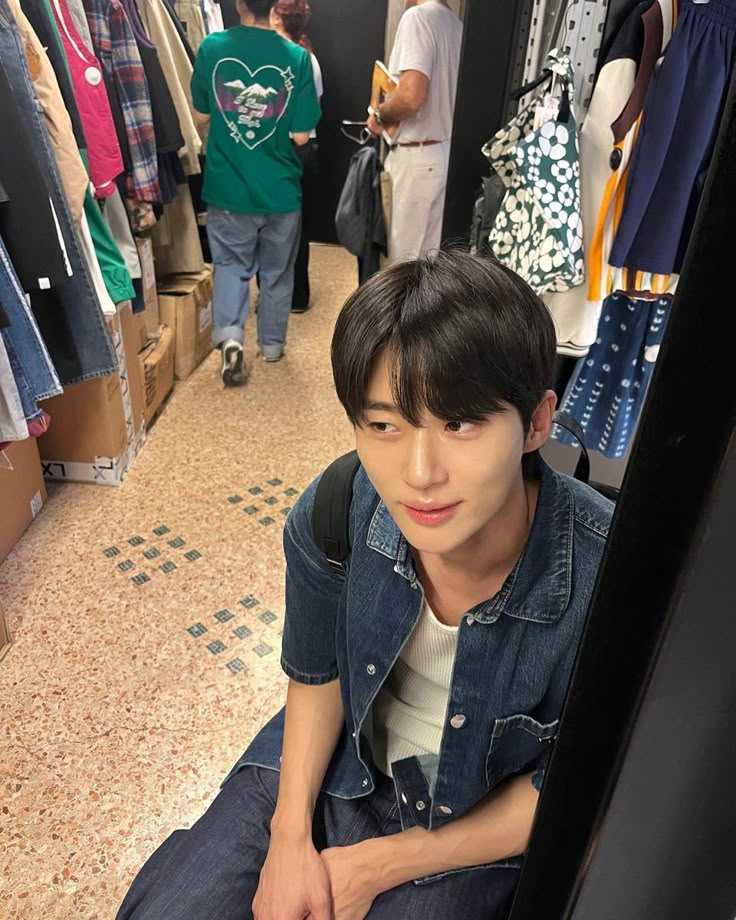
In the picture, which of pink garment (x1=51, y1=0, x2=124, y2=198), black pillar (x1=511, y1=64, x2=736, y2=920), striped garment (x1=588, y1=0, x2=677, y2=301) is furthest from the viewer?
pink garment (x1=51, y1=0, x2=124, y2=198)

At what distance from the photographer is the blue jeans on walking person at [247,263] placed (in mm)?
3145

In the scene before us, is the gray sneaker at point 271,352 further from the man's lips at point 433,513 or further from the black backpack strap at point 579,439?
the man's lips at point 433,513

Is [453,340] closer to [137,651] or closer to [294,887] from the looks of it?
[294,887]

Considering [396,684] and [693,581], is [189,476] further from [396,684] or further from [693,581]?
[693,581]

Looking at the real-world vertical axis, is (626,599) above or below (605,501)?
above

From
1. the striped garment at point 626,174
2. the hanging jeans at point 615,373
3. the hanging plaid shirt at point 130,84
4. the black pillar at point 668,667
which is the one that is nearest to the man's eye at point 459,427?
the black pillar at point 668,667

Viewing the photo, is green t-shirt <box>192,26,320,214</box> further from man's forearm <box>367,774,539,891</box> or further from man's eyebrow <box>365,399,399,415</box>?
man's forearm <box>367,774,539,891</box>

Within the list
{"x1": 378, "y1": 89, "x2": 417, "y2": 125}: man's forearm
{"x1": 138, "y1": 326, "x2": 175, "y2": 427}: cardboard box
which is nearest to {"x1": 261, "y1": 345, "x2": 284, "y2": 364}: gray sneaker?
{"x1": 138, "y1": 326, "x2": 175, "y2": 427}: cardboard box

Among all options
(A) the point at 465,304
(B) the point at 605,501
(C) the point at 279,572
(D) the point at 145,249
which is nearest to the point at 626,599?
(A) the point at 465,304

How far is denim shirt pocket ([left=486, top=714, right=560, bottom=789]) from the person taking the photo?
31.6 inches

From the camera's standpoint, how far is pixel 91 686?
1.69 metres

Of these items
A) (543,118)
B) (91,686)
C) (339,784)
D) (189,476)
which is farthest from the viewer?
(189,476)

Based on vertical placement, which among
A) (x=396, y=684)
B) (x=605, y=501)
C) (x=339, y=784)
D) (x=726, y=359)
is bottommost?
(x=339, y=784)

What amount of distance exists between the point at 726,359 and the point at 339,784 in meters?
0.89
